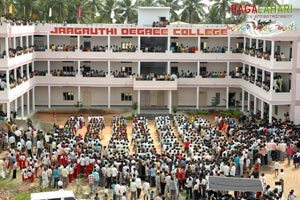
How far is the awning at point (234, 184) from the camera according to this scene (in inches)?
778

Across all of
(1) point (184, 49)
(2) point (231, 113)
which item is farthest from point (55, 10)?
(2) point (231, 113)

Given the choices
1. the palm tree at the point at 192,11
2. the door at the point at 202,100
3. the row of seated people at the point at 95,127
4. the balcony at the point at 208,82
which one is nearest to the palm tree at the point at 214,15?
the palm tree at the point at 192,11

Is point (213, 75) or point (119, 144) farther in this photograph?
point (213, 75)

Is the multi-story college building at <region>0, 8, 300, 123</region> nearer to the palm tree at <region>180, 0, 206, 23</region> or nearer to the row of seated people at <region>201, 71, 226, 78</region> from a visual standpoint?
the row of seated people at <region>201, 71, 226, 78</region>

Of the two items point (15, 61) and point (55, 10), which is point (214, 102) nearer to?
point (15, 61)

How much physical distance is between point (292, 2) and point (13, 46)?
23.1 meters

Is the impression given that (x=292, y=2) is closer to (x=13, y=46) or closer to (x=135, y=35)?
(x=135, y=35)

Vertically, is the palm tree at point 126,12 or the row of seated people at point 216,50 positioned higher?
the palm tree at point 126,12

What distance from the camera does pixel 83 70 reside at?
45.5 metres

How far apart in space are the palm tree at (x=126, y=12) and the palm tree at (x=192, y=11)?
670 centimetres

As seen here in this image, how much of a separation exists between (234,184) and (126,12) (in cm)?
4863

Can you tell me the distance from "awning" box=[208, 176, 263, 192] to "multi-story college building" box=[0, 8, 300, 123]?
63.7ft

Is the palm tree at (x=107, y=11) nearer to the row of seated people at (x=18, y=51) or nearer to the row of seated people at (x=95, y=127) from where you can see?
the row of seated people at (x=18, y=51)

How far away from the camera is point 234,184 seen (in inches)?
787
